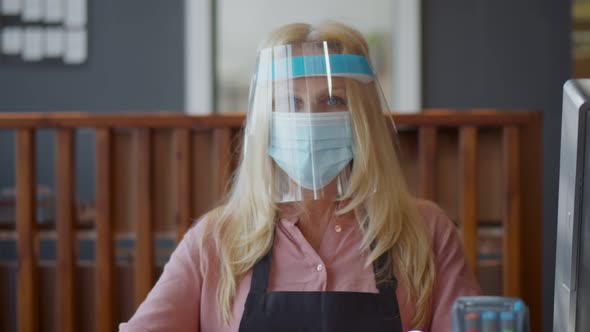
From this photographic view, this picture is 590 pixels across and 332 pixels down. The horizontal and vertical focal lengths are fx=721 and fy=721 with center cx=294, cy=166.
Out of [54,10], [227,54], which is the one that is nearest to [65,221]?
[227,54]

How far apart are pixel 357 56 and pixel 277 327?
61 centimetres

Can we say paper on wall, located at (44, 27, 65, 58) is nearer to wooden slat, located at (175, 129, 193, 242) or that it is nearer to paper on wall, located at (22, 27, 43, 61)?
paper on wall, located at (22, 27, 43, 61)

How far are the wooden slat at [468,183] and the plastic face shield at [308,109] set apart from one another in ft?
2.78

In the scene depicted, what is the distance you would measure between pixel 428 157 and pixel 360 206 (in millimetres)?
749

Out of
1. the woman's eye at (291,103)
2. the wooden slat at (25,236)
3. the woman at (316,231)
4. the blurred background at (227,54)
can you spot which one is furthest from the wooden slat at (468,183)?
the blurred background at (227,54)

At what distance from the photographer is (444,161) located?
2416mm

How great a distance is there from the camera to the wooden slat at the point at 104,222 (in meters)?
2.38

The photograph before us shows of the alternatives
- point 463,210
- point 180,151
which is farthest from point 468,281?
point 180,151

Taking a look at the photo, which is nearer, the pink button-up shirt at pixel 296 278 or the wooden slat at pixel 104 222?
the pink button-up shirt at pixel 296 278

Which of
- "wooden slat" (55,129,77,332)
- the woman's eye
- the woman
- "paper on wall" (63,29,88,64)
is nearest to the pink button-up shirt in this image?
the woman

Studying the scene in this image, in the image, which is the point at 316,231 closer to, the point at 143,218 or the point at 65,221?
the point at 143,218

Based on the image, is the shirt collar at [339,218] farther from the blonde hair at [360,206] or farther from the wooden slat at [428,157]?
the wooden slat at [428,157]

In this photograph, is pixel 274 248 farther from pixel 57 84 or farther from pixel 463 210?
pixel 57 84

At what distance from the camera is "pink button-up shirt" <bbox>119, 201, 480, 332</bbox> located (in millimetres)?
1536
